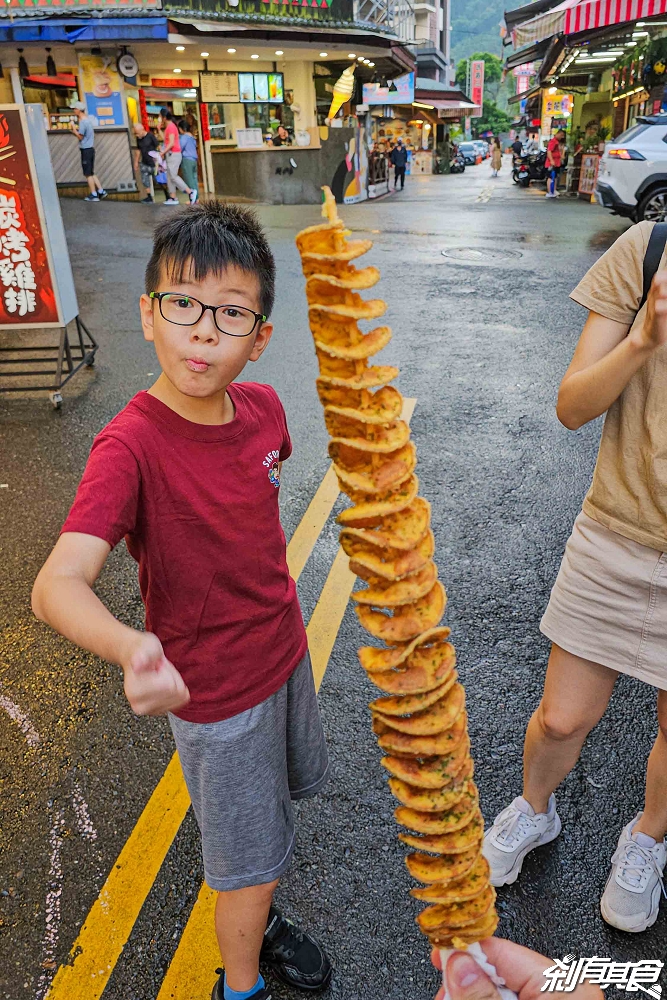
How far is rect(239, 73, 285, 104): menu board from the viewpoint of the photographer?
25.0m

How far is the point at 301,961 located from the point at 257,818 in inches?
25.4

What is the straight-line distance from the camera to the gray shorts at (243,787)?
1.77 meters

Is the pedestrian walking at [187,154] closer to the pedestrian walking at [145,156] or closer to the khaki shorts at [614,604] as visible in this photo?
the pedestrian walking at [145,156]

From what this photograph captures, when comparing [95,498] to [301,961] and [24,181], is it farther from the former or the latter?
[24,181]

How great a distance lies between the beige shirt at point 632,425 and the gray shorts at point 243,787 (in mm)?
955

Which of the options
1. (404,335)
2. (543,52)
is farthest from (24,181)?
(543,52)

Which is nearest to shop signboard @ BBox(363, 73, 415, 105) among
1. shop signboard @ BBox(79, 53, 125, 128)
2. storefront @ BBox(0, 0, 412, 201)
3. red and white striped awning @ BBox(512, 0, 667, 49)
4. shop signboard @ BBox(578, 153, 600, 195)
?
storefront @ BBox(0, 0, 412, 201)

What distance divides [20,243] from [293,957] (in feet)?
19.3

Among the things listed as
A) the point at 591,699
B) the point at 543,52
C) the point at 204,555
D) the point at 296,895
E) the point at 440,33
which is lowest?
the point at 296,895

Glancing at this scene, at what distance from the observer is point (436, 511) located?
Result: 4.81 meters

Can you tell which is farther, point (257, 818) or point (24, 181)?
point (24, 181)

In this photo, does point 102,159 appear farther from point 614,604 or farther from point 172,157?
point 614,604

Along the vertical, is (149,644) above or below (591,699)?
above

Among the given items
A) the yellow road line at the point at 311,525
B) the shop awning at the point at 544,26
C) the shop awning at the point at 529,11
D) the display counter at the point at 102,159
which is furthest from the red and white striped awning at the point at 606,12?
the yellow road line at the point at 311,525
